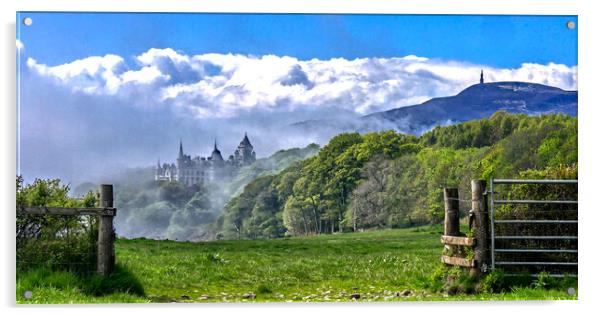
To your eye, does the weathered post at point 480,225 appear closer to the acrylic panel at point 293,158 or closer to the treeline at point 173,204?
the acrylic panel at point 293,158

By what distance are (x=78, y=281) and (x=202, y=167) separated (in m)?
1.92

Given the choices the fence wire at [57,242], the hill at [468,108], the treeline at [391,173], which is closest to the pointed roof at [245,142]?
the treeline at [391,173]

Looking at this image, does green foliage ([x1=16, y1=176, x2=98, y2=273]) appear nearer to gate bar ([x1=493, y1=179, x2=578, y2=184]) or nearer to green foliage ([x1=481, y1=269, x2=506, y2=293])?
green foliage ([x1=481, y1=269, x2=506, y2=293])

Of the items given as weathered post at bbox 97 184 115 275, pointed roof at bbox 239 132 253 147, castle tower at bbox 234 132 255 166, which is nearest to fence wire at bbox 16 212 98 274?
weathered post at bbox 97 184 115 275

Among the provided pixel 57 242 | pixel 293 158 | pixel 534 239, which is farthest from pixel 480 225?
pixel 57 242

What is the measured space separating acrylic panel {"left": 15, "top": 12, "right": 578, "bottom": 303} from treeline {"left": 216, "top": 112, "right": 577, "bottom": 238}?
24 millimetres

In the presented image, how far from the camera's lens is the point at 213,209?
10242 millimetres

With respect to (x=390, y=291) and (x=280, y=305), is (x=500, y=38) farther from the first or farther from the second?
(x=280, y=305)

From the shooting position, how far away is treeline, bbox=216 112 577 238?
10.4 m

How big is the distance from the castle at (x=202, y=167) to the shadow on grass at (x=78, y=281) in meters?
1.27

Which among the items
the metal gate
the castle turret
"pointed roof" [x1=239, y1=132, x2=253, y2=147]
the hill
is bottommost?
the metal gate

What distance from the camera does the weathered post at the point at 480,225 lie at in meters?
9.80

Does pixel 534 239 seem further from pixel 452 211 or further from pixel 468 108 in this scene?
pixel 468 108

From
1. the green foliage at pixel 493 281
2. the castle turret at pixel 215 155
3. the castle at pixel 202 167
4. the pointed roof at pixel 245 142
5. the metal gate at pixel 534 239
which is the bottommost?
the green foliage at pixel 493 281
